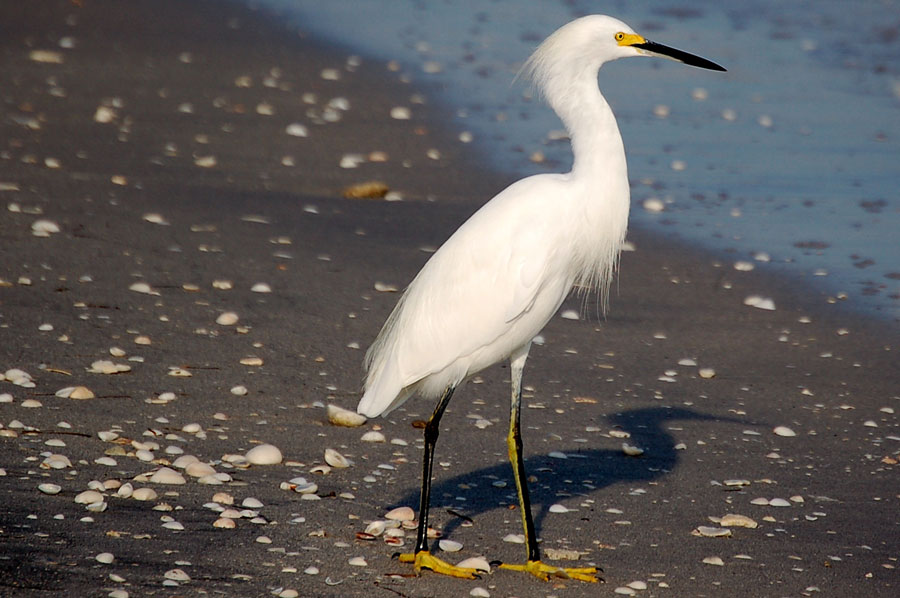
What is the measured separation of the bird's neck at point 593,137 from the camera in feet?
13.3

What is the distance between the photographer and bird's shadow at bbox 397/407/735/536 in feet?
14.6

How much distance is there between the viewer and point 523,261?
13.1 feet

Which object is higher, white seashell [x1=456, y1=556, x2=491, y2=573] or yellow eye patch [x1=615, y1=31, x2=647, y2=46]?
yellow eye patch [x1=615, y1=31, x2=647, y2=46]

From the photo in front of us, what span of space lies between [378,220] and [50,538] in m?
4.07

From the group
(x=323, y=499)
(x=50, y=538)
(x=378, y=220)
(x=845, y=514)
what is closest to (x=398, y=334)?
(x=323, y=499)

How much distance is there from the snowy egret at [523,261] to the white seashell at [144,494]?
2.52 ft

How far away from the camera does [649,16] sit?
46.5 feet

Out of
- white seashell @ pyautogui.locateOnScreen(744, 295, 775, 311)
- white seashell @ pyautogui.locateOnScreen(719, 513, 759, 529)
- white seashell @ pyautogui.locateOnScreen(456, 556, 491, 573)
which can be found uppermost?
white seashell @ pyautogui.locateOnScreen(744, 295, 775, 311)

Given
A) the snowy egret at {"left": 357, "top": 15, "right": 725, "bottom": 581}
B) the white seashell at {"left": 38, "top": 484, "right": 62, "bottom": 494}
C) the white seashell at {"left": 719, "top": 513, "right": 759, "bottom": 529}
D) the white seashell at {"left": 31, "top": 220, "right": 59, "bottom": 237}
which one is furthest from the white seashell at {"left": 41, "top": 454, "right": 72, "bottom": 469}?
the white seashell at {"left": 31, "top": 220, "right": 59, "bottom": 237}

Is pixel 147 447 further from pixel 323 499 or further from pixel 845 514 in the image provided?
pixel 845 514

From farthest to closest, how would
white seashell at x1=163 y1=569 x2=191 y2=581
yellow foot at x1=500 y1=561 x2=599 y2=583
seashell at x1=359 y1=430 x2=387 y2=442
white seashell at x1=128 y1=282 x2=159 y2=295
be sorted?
white seashell at x1=128 y1=282 x2=159 y2=295, seashell at x1=359 y1=430 x2=387 y2=442, yellow foot at x1=500 y1=561 x2=599 y2=583, white seashell at x1=163 y1=569 x2=191 y2=581

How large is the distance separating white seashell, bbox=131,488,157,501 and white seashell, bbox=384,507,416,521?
799mm

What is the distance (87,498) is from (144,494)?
189 mm

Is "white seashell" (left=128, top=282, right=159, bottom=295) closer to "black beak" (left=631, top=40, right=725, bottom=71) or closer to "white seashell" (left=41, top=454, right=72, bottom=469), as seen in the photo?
"white seashell" (left=41, top=454, right=72, bottom=469)
